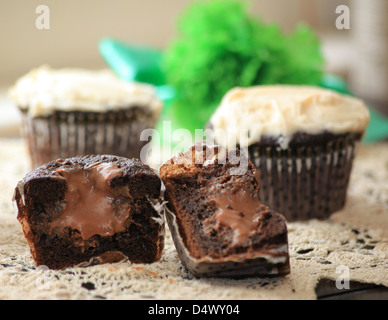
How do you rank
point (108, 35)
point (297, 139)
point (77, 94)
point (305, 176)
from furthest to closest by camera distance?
point (108, 35) → point (77, 94) → point (305, 176) → point (297, 139)

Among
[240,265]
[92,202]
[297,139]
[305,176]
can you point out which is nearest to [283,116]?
[297,139]

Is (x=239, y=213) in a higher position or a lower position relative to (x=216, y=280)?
higher

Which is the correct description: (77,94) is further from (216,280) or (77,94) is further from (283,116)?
(216,280)

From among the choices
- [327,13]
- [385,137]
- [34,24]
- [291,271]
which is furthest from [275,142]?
[327,13]

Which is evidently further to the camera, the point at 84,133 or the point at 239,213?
the point at 84,133

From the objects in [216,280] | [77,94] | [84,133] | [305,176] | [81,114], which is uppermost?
[77,94]

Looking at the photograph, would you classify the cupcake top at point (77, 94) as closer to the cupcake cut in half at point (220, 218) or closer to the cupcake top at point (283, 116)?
the cupcake top at point (283, 116)

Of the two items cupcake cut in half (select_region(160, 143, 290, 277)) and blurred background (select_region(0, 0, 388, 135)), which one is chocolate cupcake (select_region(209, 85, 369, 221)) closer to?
cupcake cut in half (select_region(160, 143, 290, 277))
